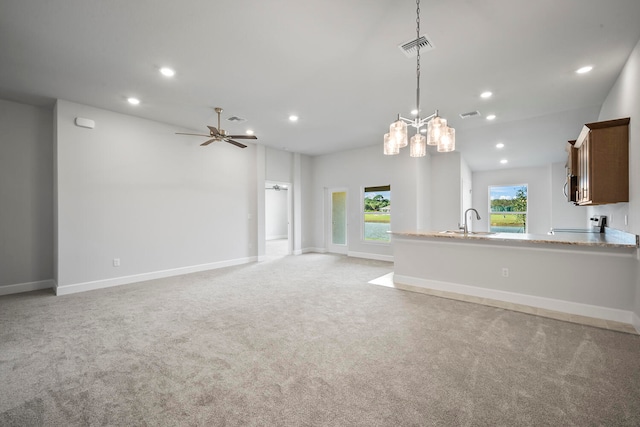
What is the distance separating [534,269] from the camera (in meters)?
3.67

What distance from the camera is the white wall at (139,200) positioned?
4.54 m

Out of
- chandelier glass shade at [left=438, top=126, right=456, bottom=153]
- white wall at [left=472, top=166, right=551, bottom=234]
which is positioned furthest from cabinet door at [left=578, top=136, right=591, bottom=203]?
white wall at [left=472, top=166, right=551, bottom=234]

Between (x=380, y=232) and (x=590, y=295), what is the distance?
462 centimetres

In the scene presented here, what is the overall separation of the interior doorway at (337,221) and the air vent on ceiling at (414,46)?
5.33 metres

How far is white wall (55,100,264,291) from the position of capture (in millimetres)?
4539

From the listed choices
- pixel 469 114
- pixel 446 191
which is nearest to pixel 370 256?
pixel 446 191

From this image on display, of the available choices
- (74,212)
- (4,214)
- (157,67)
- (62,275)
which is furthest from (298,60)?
(4,214)

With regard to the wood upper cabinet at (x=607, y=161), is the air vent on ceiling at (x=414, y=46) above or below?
above

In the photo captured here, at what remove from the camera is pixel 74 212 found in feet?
14.9

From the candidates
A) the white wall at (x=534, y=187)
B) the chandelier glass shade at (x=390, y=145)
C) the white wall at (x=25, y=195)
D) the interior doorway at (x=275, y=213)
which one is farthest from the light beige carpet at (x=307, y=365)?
the interior doorway at (x=275, y=213)

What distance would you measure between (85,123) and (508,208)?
12420 mm

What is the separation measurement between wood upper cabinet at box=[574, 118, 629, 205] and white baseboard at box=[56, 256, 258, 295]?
21.2 feet

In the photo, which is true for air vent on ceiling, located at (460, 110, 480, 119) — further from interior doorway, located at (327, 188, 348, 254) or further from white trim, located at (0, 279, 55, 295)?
white trim, located at (0, 279, 55, 295)

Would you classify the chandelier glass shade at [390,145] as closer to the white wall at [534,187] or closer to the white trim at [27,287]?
the white trim at [27,287]
